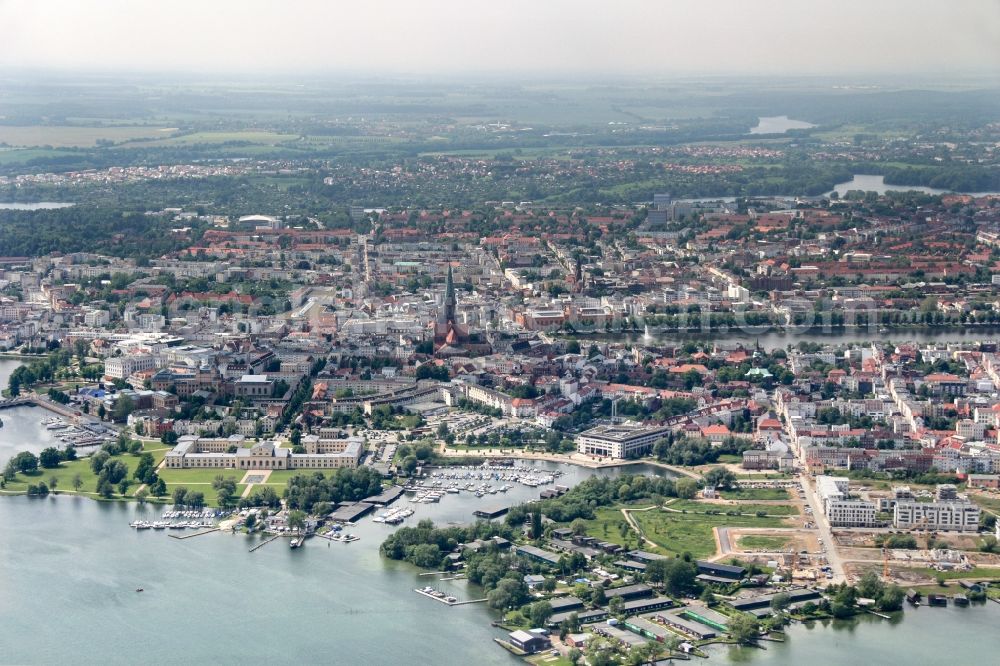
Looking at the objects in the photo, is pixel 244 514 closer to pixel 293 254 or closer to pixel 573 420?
pixel 573 420

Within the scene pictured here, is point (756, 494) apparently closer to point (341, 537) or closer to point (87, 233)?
point (341, 537)

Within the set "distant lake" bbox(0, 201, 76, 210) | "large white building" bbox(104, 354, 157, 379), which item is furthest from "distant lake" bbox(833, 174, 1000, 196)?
"large white building" bbox(104, 354, 157, 379)

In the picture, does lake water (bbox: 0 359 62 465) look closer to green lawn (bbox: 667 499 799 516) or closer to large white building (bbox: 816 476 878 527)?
green lawn (bbox: 667 499 799 516)

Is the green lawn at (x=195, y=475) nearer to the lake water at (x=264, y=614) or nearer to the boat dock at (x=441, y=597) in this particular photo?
→ the lake water at (x=264, y=614)

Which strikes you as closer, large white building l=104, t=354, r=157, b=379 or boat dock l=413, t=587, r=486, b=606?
boat dock l=413, t=587, r=486, b=606

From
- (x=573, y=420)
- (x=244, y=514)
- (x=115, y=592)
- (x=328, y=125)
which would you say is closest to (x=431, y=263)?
(x=573, y=420)

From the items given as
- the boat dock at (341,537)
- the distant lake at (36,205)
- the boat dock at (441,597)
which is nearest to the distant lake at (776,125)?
the distant lake at (36,205)
